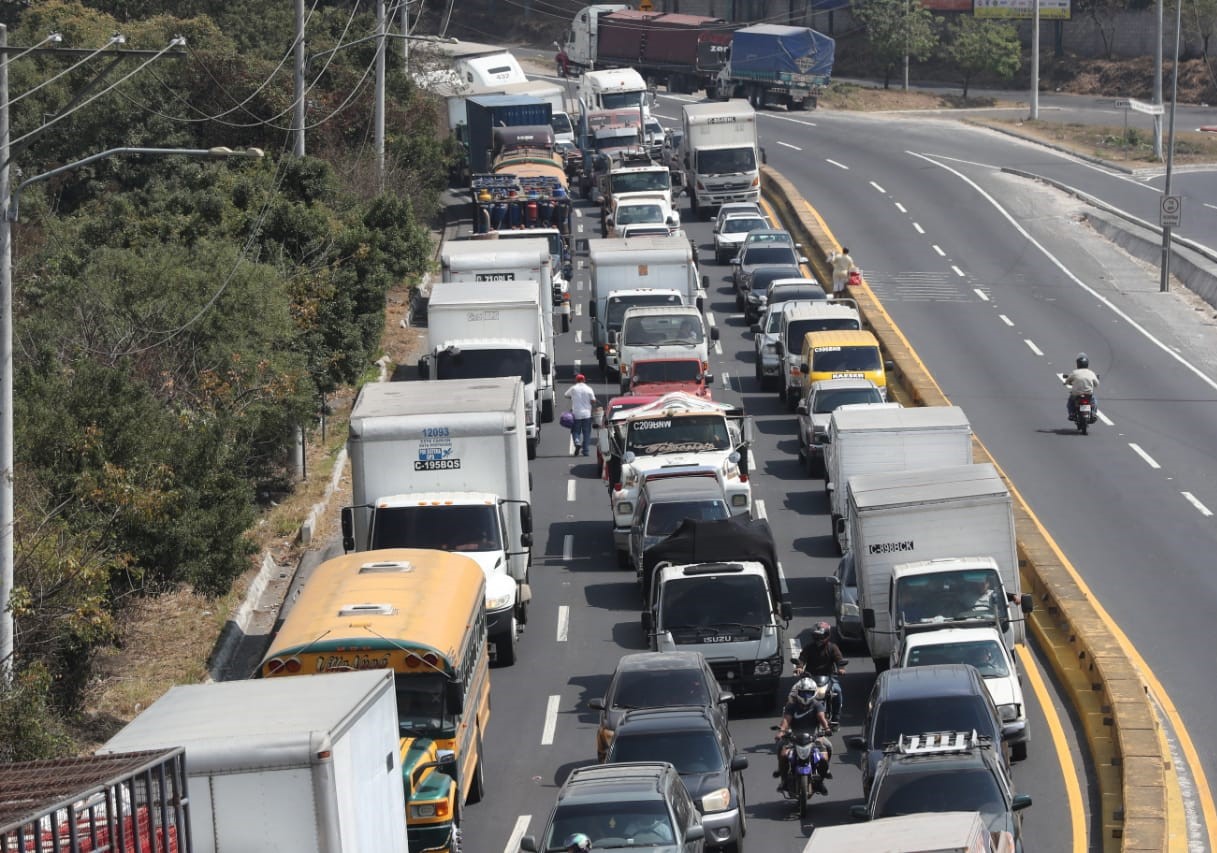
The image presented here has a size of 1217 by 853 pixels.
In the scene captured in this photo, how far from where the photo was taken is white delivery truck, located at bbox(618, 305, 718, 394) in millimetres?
38969

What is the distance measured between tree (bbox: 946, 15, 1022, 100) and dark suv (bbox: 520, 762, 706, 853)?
9207 cm

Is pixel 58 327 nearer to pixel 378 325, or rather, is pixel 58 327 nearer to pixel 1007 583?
pixel 378 325

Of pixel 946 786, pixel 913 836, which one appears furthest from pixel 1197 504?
pixel 913 836

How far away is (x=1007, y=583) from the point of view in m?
24.4

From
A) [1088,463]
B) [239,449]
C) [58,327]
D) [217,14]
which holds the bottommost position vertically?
[1088,463]

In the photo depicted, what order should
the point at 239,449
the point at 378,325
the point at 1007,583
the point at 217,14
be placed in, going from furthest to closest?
the point at 217,14, the point at 378,325, the point at 239,449, the point at 1007,583

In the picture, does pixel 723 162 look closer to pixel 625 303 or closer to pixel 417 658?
pixel 625 303

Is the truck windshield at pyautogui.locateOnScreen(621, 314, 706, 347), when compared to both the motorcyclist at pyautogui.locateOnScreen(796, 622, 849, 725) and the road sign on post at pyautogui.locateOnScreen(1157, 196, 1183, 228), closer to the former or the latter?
the motorcyclist at pyautogui.locateOnScreen(796, 622, 849, 725)

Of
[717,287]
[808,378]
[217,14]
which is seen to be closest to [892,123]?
[217,14]

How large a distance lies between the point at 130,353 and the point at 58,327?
129cm

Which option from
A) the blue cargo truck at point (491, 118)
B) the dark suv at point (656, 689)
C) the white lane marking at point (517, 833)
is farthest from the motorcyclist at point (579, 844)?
the blue cargo truck at point (491, 118)

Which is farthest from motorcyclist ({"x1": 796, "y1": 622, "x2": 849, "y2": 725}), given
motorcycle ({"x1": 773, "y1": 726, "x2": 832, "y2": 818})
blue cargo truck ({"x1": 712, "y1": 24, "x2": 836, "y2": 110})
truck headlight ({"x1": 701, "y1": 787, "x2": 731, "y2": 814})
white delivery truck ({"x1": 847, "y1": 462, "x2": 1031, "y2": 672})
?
blue cargo truck ({"x1": 712, "y1": 24, "x2": 836, "y2": 110})

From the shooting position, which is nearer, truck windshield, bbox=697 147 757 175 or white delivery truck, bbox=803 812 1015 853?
white delivery truck, bbox=803 812 1015 853

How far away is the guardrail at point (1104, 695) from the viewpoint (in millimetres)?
18359
